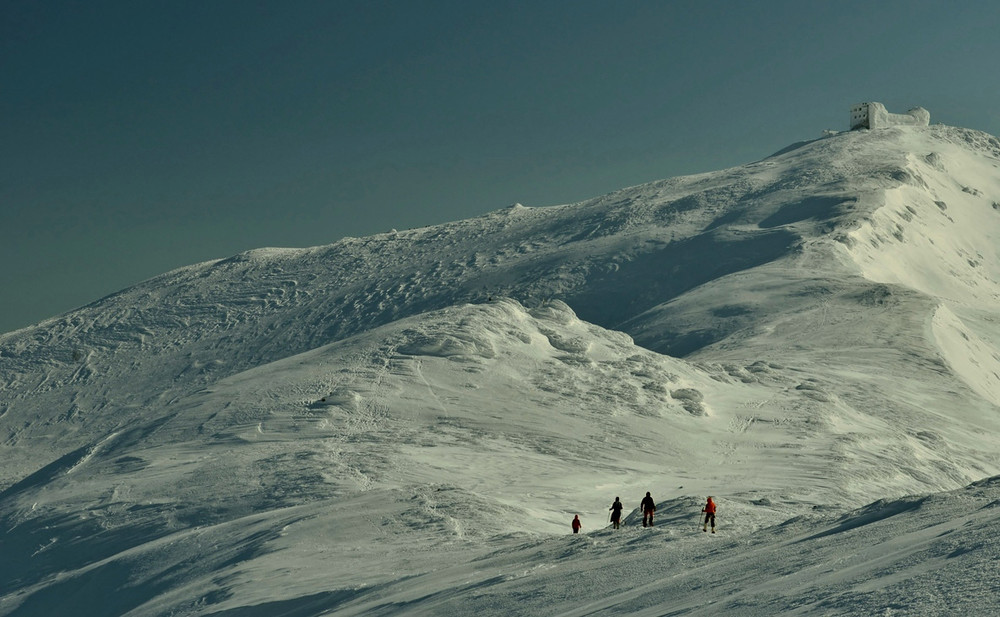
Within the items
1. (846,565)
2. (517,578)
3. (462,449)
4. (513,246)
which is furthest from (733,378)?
(513,246)

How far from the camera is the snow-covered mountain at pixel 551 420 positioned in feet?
73.7

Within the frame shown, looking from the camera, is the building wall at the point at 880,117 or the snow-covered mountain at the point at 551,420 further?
the building wall at the point at 880,117

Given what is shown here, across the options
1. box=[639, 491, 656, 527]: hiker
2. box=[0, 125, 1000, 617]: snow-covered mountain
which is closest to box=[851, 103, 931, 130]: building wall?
box=[0, 125, 1000, 617]: snow-covered mountain

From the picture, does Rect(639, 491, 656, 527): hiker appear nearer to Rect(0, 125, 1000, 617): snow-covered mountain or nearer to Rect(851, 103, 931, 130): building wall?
Rect(0, 125, 1000, 617): snow-covered mountain

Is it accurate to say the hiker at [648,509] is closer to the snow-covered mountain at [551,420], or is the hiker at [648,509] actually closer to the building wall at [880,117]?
the snow-covered mountain at [551,420]

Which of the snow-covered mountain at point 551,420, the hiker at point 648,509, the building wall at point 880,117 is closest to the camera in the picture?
the snow-covered mountain at point 551,420

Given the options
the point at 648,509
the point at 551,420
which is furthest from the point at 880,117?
the point at 648,509

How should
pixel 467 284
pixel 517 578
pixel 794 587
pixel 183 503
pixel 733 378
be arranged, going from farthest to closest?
1. pixel 467 284
2. pixel 733 378
3. pixel 183 503
4. pixel 517 578
5. pixel 794 587

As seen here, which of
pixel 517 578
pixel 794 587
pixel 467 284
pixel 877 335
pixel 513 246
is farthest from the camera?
pixel 513 246

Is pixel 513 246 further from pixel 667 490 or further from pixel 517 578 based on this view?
pixel 517 578

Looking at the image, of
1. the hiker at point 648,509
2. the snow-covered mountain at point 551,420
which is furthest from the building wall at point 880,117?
the hiker at point 648,509

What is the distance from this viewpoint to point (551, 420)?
50531 mm

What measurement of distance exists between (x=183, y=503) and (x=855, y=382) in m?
35.6

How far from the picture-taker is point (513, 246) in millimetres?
112938
